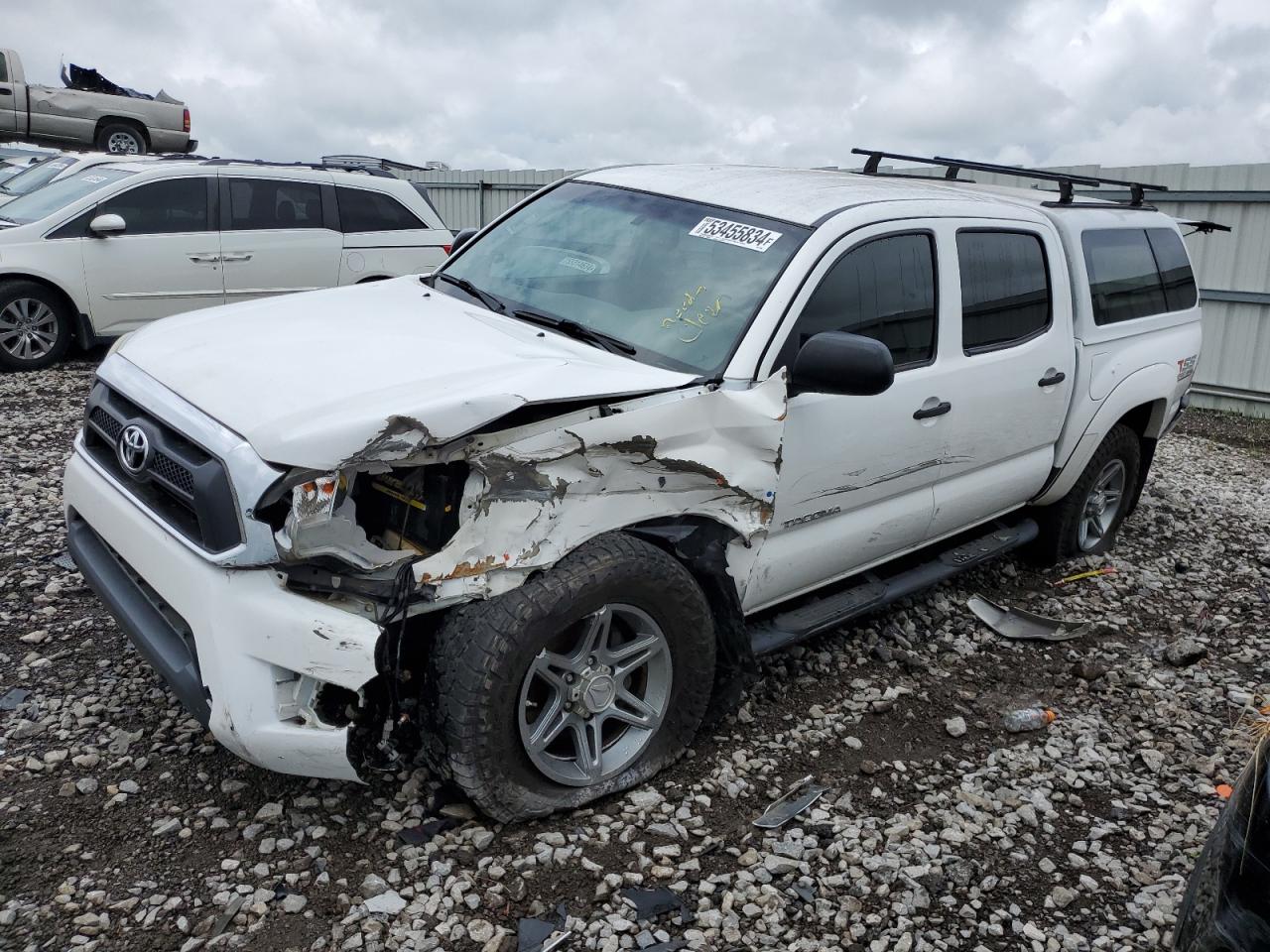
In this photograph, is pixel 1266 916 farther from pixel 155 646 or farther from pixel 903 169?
pixel 903 169

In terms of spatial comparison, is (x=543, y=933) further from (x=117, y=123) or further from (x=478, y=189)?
(x=117, y=123)

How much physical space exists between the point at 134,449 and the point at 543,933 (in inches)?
73.3

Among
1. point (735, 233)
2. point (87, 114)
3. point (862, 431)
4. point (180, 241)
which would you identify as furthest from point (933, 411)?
point (87, 114)

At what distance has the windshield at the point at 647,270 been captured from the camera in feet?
11.7

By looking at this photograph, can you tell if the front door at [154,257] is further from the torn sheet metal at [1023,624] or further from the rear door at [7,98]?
the rear door at [7,98]

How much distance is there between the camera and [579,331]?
12.0 feet

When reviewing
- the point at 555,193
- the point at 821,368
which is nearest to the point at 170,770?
the point at 821,368

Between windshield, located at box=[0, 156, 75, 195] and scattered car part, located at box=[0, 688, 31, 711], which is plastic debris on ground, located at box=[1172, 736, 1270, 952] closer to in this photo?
scattered car part, located at box=[0, 688, 31, 711]

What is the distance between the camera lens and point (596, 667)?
3.22 metres

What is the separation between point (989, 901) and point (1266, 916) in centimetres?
119

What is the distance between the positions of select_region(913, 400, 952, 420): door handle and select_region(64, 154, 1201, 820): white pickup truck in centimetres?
2

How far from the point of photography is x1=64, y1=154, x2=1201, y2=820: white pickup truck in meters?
2.78

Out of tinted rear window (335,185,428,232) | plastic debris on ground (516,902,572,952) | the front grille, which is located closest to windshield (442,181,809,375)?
the front grille

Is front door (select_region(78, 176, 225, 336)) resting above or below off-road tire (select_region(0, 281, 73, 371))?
above
